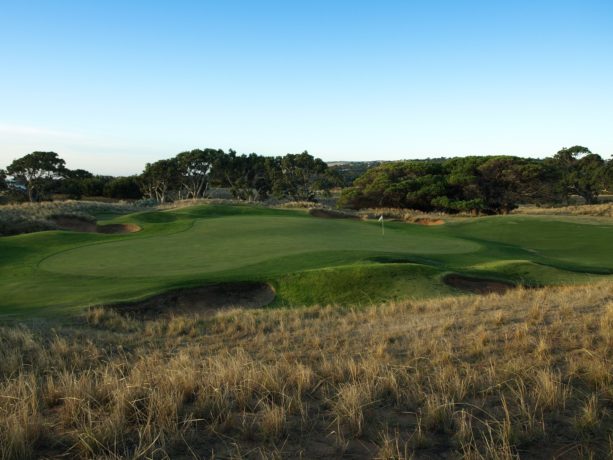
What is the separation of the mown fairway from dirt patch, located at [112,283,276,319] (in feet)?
0.98

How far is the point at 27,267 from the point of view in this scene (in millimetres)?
16391

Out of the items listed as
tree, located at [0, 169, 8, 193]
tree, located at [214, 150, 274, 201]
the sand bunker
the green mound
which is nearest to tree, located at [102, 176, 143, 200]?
tree, located at [214, 150, 274, 201]

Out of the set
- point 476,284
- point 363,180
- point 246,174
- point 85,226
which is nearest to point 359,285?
point 476,284

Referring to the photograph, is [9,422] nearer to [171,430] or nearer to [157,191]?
[171,430]

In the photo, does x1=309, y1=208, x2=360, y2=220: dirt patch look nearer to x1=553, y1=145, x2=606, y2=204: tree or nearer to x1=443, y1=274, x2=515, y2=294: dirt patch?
x1=443, y1=274, x2=515, y2=294: dirt patch

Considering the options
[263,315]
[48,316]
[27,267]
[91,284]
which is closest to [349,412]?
[263,315]

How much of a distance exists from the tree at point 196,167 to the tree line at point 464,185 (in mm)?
28157

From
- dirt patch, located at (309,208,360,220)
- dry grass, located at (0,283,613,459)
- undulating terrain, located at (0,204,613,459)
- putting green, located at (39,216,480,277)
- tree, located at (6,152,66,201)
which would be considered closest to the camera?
dry grass, located at (0,283,613,459)

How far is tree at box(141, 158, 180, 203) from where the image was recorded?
7800cm

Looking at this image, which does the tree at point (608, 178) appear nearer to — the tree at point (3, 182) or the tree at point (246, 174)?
the tree at point (246, 174)

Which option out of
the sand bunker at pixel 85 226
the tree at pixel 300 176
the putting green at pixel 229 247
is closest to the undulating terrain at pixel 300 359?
the putting green at pixel 229 247

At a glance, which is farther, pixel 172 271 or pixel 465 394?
pixel 172 271

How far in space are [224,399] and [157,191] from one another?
82601mm

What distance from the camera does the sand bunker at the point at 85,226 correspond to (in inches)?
1218
